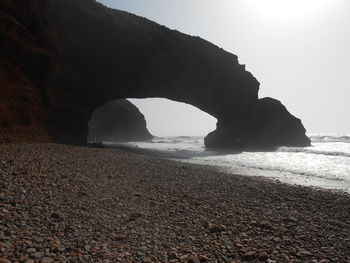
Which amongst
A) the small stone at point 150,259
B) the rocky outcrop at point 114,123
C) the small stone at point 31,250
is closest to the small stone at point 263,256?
the small stone at point 150,259

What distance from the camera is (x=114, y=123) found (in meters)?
78.8

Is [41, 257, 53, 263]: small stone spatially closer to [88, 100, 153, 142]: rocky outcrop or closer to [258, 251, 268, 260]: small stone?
[258, 251, 268, 260]: small stone

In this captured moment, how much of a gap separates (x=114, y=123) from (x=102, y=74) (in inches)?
1737

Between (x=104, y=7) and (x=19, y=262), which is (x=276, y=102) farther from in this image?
(x=19, y=262)

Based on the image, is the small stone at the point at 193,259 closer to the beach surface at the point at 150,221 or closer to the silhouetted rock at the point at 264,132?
the beach surface at the point at 150,221

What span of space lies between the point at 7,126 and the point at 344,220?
1717 cm

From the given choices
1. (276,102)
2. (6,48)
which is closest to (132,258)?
(6,48)

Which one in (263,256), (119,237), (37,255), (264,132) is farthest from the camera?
(264,132)

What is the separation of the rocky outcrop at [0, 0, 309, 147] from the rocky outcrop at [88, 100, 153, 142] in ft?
114

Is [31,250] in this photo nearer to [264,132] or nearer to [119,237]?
[119,237]

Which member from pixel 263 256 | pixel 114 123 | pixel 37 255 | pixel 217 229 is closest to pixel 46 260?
pixel 37 255

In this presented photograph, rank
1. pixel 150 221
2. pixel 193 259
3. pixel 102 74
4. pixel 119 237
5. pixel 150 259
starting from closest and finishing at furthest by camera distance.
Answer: pixel 150 259, pixel 193 259, pixel 119 237, pixel 150 221, pixel 102 74

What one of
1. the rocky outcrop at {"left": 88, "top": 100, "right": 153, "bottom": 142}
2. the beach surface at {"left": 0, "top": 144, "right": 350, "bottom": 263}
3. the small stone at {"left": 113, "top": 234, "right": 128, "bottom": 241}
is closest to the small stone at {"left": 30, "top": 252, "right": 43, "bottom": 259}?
the beach surface at {"left": 0, "top": 144, "right": 350, "bottom": 263}

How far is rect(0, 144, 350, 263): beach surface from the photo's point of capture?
4.47 metres
